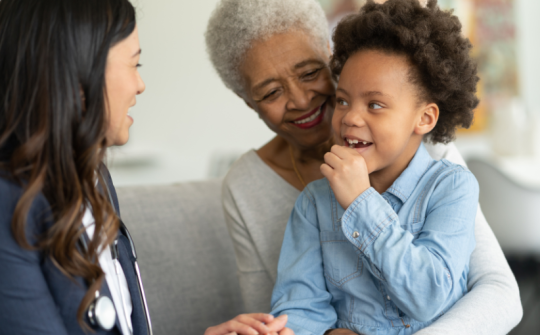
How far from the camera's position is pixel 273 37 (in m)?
1.49

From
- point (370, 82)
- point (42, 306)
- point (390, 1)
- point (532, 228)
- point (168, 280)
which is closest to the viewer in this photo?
point (42, 306)

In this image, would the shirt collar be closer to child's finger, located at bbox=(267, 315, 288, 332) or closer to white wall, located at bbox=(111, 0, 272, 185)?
child's finger, located at bbox=(267, 315, 288, 332)

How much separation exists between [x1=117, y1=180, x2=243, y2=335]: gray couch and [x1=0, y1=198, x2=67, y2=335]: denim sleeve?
0.97m

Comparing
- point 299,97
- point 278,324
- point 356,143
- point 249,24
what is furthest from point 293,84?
point 278,324

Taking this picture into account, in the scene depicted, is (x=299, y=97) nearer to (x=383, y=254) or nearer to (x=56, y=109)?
(x=383, y=254)

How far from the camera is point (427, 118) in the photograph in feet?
3.98

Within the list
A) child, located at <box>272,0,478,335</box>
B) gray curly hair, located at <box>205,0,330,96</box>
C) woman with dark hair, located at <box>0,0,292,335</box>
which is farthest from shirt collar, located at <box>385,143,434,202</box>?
woman with dark hair, located at <box>0,0,292,335</box>

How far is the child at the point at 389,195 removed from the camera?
1.05 meters

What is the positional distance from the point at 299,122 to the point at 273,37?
0.28m

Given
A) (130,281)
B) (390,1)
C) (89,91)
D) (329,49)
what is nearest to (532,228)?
(329,49)

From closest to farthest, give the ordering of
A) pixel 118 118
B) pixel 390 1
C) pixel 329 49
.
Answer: pixel 118 118, pixel 390 1, pixel 329 49

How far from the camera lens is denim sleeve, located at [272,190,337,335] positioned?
1.20 meters

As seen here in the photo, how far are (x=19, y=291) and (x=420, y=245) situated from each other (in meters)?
A: 0.80

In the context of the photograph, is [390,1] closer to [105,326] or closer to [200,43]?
[105,326]
